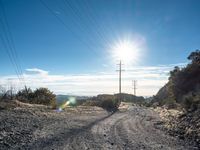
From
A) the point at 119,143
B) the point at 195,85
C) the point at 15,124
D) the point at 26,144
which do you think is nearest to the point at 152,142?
the point at 119,143

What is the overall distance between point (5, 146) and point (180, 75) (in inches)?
2296

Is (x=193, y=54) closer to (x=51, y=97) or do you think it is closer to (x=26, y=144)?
(x=51, y=97)

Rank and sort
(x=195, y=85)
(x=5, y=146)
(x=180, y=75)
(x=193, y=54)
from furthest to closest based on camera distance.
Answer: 1. (x=193, y=54)
2. (x=180, y=75)
3. (x=195, y=85)
4. (x=5, y=146)

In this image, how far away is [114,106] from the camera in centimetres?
5316

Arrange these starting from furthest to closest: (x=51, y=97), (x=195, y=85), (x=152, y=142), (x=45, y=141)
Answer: (x=195, y=85)
(x=51, y=97)
(x=152, y=142)
(x=45, y=141)

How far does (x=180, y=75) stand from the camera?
6562 centimetres

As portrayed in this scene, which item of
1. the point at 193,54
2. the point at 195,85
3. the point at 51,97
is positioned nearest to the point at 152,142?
the point at 51,97

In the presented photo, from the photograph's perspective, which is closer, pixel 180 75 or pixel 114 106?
pixel 114 106

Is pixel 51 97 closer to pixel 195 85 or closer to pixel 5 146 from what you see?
pixel 195 85

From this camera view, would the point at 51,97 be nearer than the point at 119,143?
No

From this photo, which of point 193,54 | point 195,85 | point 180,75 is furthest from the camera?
point 193,54

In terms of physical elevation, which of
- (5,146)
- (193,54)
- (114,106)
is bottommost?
(5,146)

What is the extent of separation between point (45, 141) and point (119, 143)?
355cm

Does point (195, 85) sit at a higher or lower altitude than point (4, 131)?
higher
